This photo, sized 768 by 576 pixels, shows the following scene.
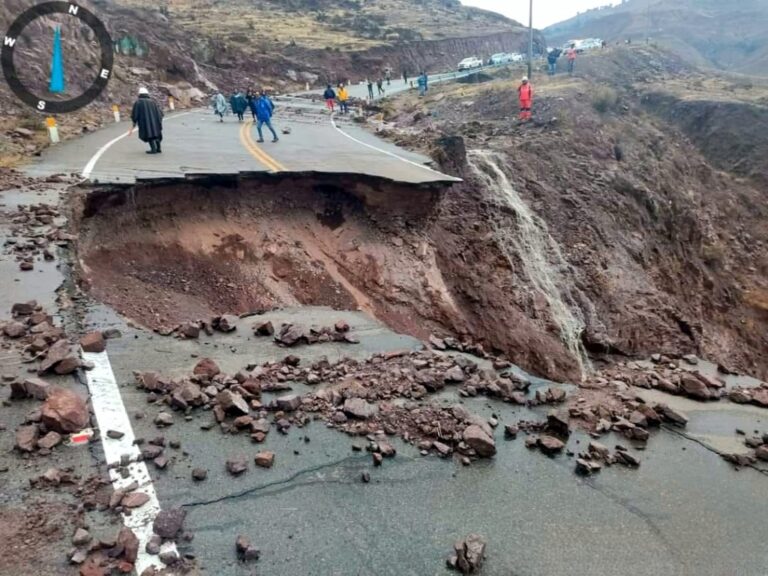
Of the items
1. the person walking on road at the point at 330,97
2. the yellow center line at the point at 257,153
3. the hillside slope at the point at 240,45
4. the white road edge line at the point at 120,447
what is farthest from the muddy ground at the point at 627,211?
the hillside slope at the point at 240,45

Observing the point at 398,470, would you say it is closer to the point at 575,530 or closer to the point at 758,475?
the point at 575,530

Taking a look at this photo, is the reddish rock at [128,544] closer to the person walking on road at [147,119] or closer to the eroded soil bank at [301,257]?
the eroded soil bank at [301,257]

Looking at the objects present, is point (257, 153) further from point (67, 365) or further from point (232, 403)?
point (232, 403)

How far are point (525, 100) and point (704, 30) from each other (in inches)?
3150

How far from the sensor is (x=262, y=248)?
34.1 feet

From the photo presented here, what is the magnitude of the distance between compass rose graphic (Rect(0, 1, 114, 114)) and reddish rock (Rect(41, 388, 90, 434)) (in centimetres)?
1572

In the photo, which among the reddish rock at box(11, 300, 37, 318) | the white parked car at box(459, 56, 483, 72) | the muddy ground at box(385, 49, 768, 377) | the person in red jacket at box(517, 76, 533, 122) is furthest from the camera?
the white parked car at box(459, 56, 483, 72)

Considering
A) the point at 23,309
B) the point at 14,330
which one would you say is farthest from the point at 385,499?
the point at 23,309

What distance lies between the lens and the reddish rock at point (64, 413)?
3920 millimetres

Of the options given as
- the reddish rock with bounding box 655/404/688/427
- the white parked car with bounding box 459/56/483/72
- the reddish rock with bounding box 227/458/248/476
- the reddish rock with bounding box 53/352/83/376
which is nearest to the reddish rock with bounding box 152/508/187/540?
the reddish rock with bounding box 227/458/248/476

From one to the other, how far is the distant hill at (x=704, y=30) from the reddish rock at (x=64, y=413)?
72328 millimetres

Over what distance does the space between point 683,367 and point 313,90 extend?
3444 centimetres

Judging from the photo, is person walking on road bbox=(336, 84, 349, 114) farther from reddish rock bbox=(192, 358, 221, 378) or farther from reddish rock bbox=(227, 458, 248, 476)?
reddish rock bbox=(227, 458, 248, 476)

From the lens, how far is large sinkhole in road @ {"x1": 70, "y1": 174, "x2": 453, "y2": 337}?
825 cm
